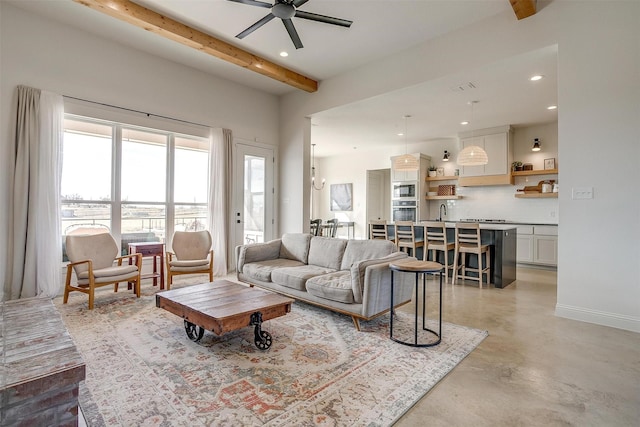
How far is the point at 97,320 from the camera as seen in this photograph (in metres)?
3.15

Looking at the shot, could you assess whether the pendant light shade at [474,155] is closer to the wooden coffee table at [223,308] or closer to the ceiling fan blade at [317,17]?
the ceiling fan blade at [317,17]

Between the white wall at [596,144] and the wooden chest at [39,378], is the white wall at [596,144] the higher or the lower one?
the higher one

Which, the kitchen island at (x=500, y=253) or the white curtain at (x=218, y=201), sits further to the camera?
the white curtain at (x=218, y=201)

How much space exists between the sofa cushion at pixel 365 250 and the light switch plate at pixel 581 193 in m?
1.90

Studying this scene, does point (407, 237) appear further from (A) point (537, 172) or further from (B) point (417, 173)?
(A) point (537, 172)

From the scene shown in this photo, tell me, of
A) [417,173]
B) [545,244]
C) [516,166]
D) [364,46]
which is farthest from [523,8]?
[417,173]

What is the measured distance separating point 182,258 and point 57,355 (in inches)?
130

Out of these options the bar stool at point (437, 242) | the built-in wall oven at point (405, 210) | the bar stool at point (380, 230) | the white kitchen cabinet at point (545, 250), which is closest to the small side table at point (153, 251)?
the bar stool at point (380, 230)

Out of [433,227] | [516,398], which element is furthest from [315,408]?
[433,227]

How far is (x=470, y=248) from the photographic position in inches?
190

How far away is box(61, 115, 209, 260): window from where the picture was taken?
4199 mm

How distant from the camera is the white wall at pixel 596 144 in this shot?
2979 millimetres

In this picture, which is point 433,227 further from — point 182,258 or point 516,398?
point 182,258

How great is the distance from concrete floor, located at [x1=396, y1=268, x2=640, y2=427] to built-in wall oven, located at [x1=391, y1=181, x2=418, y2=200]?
500 centimetres
